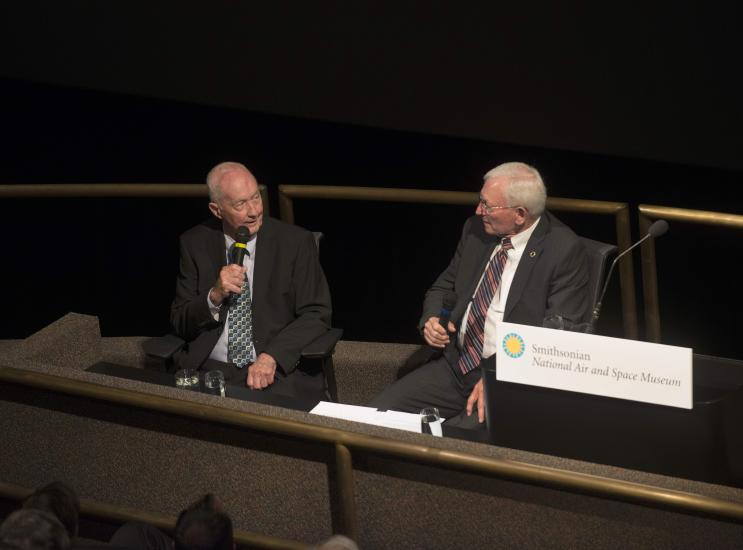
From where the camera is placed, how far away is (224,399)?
2.60 meters

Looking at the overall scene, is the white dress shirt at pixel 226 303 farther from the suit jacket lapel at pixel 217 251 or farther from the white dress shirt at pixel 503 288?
the white dress shirt at pixel 503 288

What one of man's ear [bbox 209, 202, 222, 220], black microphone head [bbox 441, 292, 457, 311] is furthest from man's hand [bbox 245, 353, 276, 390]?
black microphone head [bbox 441, 292, 457, 311]

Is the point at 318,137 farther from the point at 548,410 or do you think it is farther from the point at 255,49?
the point at 548,410

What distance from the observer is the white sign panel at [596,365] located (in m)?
2.30

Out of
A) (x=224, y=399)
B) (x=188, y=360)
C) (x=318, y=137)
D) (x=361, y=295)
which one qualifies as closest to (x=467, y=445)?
(x=224, y=399)

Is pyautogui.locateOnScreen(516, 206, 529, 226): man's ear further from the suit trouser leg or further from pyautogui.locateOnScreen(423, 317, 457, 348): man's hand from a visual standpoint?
the suit trouser leg

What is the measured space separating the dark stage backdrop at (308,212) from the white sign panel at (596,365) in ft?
8.22

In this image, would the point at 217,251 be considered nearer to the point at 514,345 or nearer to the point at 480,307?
the point at 480,307

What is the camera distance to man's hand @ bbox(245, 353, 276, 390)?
353cm

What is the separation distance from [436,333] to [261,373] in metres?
0.66

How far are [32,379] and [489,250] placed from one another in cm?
174

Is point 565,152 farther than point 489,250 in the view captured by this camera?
Yes

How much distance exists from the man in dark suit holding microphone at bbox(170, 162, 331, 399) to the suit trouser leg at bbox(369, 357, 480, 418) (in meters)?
0.29

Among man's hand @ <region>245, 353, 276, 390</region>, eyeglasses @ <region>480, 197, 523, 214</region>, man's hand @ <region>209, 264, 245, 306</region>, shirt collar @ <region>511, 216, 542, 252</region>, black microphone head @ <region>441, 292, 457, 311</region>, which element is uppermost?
eyeglasses @ <region>480, 197, 523, 214</region>
